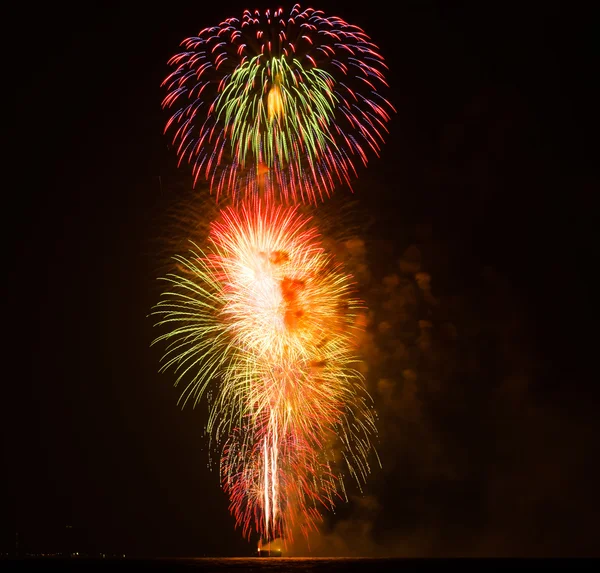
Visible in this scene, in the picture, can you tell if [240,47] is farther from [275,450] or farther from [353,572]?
[353,572]

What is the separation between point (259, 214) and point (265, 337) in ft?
16.9

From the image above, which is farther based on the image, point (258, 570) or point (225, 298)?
point (225, 298)

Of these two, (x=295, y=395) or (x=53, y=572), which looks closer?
(x=53, y=572)

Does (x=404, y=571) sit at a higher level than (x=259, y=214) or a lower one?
lower

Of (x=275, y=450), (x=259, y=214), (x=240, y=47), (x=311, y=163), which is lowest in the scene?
(x=275, y=450)

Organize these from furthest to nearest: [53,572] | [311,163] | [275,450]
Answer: [275,450]
[311,163]
[53,572]

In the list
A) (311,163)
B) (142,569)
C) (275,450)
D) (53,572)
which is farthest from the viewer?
(275,450)

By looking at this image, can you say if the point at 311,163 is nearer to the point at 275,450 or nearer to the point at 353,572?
the point at 275,450

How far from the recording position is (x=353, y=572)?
26.6m

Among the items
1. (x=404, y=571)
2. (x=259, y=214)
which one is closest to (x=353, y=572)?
(x=404, y=571)

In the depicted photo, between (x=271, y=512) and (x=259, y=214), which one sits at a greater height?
(x=259, y=214)

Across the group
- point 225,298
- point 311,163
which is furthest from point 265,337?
point 311,163

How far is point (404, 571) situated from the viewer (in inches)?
1094

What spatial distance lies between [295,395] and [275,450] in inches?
109
